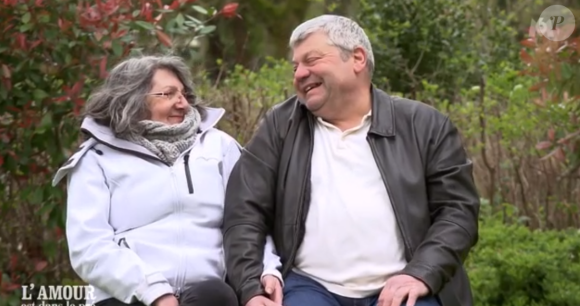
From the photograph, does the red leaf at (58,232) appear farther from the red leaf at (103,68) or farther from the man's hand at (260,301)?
the man's hand at (260,301)

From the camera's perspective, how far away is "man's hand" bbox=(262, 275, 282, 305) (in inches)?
155

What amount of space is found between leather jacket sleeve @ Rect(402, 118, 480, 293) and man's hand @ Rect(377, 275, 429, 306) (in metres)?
0.04

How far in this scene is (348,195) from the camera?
3.99 m

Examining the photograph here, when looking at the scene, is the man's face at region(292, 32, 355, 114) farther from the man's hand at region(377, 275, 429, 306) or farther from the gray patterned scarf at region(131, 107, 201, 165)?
the man's hand at region(377, 275, 429, 306)

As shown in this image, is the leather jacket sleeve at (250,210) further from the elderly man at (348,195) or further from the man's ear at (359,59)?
the man's ear at (359,59)

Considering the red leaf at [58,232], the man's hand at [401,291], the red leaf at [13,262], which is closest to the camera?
the man's hand at [401,291]

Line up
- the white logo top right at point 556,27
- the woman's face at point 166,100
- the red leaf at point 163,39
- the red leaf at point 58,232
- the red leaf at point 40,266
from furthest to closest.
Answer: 1. the red leaf at point 40,266
2. the red leaf at point 58,232
3. the red leaf at point 163,39
4. the white logo top right at point 556,27
5. the woman's face at point 166,100

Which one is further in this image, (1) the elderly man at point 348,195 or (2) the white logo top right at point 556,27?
(2) the white logo top right at point 556,27

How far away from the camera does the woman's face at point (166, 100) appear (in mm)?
4270

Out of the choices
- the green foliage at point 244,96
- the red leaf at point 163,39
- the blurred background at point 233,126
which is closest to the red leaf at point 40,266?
the blurred background at point 233,126

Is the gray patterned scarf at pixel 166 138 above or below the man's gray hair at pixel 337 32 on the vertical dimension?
below

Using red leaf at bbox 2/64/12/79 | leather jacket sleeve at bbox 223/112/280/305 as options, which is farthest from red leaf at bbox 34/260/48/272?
leather jacket sleeve at bbox 223/112/280/305

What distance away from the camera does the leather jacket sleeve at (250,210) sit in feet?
13.1

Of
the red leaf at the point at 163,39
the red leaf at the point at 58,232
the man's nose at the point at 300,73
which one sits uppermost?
the man's nose at the point at 300,73
